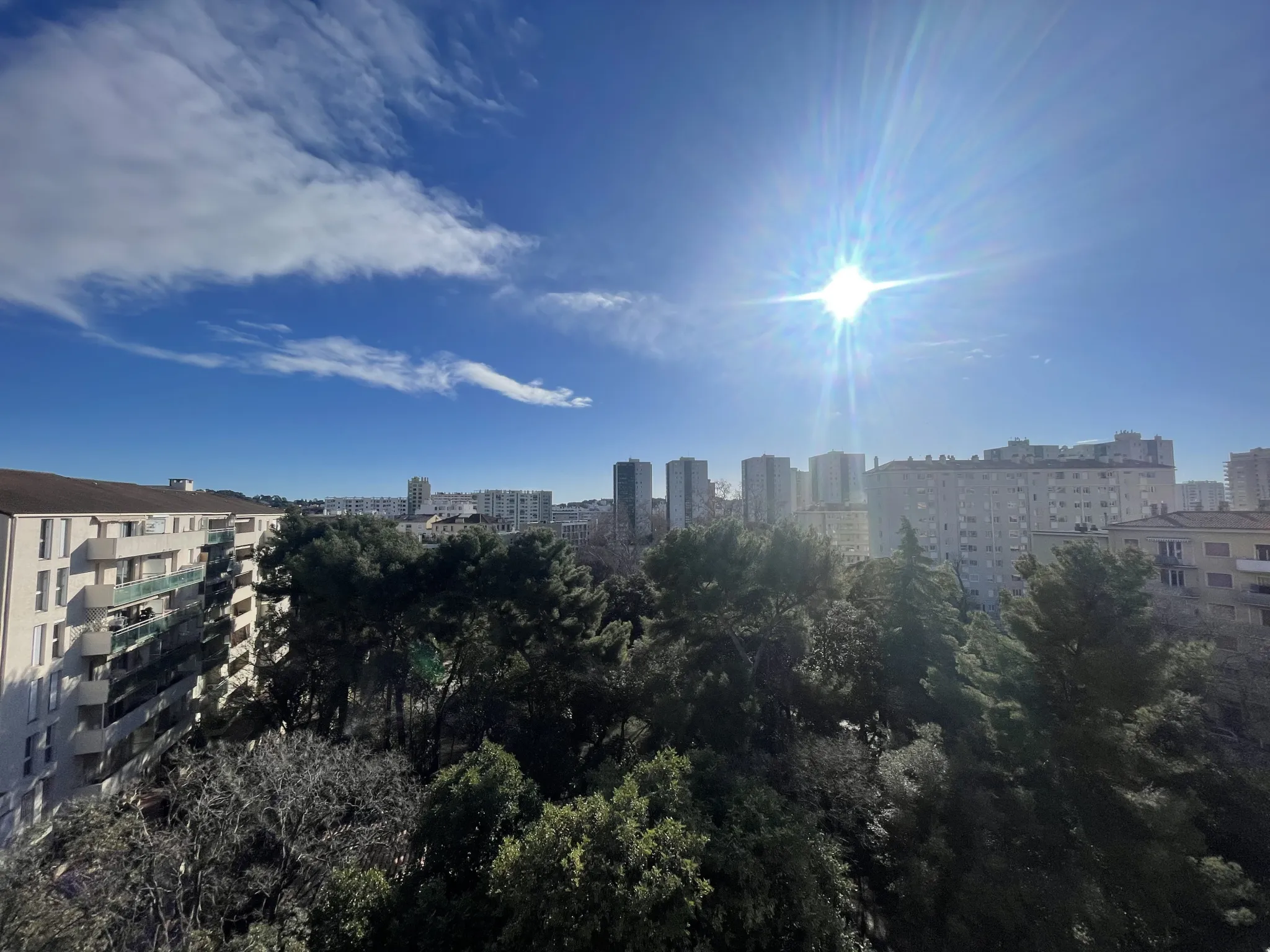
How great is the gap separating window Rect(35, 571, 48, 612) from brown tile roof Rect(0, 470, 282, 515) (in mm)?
1726

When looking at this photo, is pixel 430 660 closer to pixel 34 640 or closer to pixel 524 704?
pixel 524 704

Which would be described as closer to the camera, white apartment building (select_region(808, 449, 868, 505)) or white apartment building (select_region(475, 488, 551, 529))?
white apartment building (select_region(808, 449, 868, 505))

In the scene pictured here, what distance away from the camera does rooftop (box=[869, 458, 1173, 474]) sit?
132 feet

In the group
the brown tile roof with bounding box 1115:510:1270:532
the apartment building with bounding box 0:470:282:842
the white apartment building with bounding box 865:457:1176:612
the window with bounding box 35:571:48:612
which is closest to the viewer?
the apartment building with bounding box 0:470:282:842

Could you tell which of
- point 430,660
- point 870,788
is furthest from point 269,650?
point 870,788

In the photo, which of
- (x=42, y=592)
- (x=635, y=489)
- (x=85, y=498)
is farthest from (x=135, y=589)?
(x=635, y=489)

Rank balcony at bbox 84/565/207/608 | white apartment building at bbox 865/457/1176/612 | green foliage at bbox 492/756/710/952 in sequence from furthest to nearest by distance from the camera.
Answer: white apartment building at bbox 865/457/1176/612, balcony at bbox 84/565/207/608, green foliage at bbox 492/756/710/952

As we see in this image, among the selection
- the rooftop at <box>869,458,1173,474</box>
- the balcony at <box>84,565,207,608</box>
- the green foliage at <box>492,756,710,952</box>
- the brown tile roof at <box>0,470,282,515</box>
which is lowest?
the green foliage at <box>492,756,710,952</box>

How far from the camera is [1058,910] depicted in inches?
354

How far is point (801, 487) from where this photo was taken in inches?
2699

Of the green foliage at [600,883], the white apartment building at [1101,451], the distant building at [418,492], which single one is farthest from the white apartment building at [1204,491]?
the distant building at [418,492]

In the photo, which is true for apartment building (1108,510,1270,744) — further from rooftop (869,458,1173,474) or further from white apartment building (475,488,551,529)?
white apartment building (475,488,551,529)

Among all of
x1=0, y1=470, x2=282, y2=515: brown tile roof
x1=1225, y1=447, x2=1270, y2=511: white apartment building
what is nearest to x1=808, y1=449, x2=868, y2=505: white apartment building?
x1=1225, y1=447, x2=1270, y2=511: white apartment building

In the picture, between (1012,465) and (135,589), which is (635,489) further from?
(135,589)
